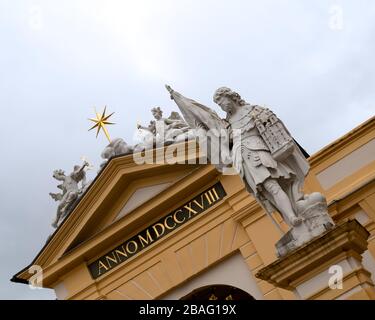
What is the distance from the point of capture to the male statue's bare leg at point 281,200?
6910 millimetres

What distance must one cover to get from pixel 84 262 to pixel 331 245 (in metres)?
9.47

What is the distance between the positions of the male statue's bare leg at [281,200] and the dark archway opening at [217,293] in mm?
6220

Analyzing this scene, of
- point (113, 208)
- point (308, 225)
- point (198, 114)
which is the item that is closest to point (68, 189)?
point (113, 208)

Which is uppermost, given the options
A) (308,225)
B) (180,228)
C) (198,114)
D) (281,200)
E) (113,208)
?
(113,208)

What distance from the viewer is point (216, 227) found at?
1359 cm

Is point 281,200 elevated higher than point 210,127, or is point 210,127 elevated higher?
point 210,127

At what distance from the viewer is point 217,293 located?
1333 centimetres

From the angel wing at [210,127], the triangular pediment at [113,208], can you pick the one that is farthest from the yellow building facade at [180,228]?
the angel wing at [210,127]

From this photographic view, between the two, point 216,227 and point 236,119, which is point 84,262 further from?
point 236,119

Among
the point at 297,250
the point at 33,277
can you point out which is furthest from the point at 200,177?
the point at 297,250

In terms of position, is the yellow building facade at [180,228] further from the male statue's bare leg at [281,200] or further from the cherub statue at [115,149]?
the male statue's bare leg at [281,200]

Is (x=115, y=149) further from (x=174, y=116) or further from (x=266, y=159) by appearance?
(x=266, y=159)

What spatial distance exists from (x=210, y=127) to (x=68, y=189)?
8751 millimetres

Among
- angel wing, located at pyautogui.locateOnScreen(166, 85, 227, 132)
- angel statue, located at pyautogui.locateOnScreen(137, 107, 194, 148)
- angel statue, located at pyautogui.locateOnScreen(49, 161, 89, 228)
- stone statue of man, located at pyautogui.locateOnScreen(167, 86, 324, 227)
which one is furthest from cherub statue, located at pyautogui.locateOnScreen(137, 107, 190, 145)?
stone statue of man, located at pyautogui.locateOnScreen(167, 86, 324, 227)
